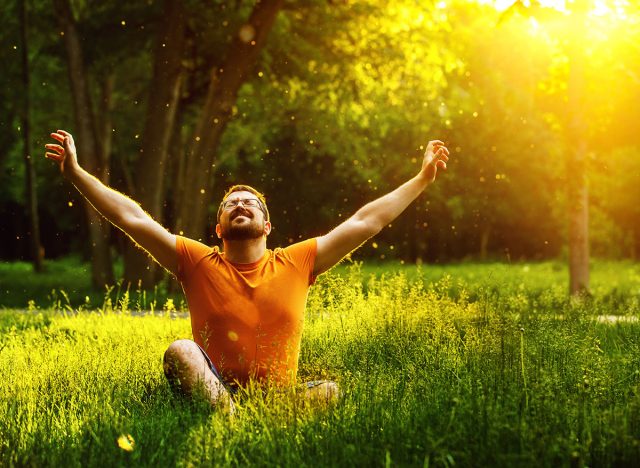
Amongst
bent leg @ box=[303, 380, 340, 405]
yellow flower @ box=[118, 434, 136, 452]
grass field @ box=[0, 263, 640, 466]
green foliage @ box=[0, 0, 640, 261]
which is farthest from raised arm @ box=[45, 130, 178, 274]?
green foliage @ box=[0, 0, 640, 261]

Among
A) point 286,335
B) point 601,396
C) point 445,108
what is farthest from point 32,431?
point 445,108

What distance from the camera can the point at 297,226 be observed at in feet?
120

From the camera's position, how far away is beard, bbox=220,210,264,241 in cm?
500

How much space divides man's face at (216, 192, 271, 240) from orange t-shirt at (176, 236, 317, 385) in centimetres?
19

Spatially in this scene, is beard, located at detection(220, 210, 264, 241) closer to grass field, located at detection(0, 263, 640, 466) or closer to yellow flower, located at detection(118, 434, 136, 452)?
grass field, located at detection(0, 263, 640, 466)

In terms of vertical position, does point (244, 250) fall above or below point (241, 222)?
below

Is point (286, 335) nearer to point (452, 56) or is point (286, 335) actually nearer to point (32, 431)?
point (32, 431)

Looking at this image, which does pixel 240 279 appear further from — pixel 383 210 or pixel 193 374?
pixel 383 210

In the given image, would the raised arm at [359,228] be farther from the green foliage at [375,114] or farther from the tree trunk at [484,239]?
the tree trunk at [484,239]

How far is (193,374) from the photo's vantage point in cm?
471

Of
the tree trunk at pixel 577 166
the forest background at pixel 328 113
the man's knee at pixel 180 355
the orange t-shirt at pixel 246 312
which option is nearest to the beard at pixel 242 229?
the orange t-shirt at pixel 246 312

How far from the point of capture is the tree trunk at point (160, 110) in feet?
53.0

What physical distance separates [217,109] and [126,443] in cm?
1243

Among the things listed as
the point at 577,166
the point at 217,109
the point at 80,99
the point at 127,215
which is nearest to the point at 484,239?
the point at 217,109
